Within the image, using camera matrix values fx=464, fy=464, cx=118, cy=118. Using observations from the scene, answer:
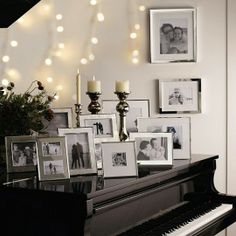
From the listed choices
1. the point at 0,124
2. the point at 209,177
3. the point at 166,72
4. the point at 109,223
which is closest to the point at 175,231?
the point at 109,223

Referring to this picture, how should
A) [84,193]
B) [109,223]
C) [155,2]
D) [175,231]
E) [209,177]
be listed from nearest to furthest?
[84,193] < [109,223] < [175,231] < [209,177] < [155,2]

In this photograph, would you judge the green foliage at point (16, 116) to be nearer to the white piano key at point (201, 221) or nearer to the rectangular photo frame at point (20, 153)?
the rectangular photo frame at point (20, 153)

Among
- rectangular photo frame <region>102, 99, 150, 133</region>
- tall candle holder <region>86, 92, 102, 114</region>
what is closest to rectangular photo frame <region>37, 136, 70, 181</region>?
tall candle holder <region>86, 92, 102, 114</region>

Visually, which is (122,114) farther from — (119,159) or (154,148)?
(119,159)

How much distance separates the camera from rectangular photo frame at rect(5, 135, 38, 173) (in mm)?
2061

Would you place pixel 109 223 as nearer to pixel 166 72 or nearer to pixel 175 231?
pixel 175 231

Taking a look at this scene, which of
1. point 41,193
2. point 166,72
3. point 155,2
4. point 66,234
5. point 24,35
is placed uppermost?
point 155,2

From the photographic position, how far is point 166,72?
137 inches

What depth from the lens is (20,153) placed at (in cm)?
208

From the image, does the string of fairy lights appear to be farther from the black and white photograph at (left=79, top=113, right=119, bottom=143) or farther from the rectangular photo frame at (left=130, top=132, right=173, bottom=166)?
the rectangular photo frame at (left=130, top=132, right=173, bottom=166)

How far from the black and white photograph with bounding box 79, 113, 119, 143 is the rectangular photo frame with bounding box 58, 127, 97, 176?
0.23 metres

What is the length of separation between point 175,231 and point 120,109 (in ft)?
2.23

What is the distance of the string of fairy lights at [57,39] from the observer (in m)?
2.94

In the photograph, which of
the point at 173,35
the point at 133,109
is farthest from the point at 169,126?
the point at 173,35
